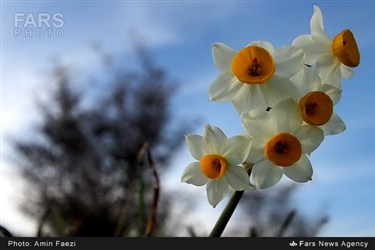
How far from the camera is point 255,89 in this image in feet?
1.83

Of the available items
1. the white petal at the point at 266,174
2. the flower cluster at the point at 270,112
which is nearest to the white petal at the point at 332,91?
Result: the flower cluster at the point at 270,112

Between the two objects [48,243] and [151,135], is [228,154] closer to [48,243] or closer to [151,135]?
[48,243]

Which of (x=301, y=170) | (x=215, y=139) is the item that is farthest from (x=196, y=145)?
(x=301, y=170)

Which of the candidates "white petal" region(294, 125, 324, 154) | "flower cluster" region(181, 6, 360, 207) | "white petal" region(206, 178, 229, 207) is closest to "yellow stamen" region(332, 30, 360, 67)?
"flower cluster" region(181, 6, 360, 207)

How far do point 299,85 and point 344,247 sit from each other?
0.50 meters

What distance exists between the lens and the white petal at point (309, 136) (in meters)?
0.54

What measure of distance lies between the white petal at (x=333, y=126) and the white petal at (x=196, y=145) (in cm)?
15

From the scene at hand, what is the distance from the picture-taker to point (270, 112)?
54 centimetres

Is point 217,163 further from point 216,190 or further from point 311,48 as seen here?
point 311,48

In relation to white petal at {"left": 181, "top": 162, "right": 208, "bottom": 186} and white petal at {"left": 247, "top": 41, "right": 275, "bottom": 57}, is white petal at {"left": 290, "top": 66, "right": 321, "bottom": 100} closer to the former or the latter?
white petal at {"left": 247, "top": 41, "right": 275, "bottom": 57}

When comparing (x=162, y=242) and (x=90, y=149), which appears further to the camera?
(x=90, y=149)

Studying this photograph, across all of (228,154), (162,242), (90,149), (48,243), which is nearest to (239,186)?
(228,154)

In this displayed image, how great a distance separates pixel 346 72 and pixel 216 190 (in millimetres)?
224

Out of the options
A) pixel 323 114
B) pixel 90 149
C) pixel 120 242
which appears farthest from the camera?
pixel 90 149
